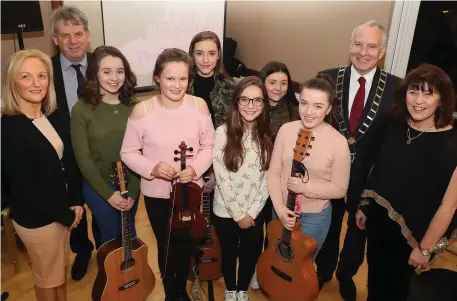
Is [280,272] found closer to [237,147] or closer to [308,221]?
[308,221]

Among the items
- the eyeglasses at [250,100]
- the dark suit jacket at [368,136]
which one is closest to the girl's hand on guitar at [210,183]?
the eyeglasses at [250,100]

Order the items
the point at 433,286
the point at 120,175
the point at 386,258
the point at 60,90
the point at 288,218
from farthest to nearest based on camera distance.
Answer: the point at 60,90 → the point at 120,175 → the point at 288,218 → the point at 386,258 → the point at 433,286

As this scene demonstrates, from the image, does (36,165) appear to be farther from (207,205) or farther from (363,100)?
(363,100)

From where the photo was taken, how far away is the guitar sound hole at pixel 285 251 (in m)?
2.00

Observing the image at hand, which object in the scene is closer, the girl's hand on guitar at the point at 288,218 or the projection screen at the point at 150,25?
the girl's hand on guitar at the point at 288,218

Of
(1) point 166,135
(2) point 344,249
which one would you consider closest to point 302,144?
(1) point 166,135

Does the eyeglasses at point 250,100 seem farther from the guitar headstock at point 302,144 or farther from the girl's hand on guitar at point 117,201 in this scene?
the girl's hand on guitar at point 117,201

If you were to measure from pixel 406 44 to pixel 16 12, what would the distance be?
320 centimetres

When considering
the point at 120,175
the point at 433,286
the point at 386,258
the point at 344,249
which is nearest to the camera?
the point at 433,286

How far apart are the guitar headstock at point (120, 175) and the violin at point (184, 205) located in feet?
1.09

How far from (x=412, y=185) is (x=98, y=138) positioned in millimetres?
1588

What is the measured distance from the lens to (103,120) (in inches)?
79.5

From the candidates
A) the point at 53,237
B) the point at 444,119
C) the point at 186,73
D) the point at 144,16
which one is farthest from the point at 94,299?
the point at 144,16

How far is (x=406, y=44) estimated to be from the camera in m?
3.35
